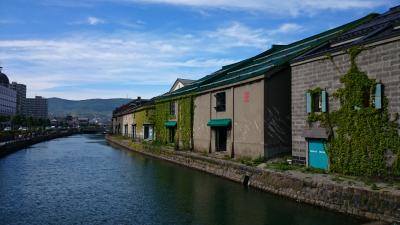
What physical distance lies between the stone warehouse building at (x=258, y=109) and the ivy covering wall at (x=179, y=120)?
19.4ft

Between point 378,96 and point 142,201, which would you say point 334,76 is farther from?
point 142,201

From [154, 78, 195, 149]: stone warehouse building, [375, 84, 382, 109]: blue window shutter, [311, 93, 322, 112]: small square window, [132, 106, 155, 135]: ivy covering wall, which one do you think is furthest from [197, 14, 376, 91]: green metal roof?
[132, 106, 155, 135]: ivy covering wall

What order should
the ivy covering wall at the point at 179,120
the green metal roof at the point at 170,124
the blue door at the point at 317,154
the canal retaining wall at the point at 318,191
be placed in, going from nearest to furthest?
the canal retaining wall at the point at 318,191, the blue door at the point at 317,154, the ivy covering wall at the point at 179,120, the green metal roof at the point at 170,124

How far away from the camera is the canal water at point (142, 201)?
1631cm

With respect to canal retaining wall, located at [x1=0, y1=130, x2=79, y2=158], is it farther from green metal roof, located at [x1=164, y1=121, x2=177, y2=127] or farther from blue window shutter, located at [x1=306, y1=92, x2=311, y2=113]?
blue window shutter, located at [x1=306, y1=92, x2=311, y2=113]

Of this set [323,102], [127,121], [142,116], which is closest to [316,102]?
[323,102]

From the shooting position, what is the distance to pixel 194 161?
32.1 meters

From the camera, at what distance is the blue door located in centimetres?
2137

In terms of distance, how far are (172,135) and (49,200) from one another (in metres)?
26.6

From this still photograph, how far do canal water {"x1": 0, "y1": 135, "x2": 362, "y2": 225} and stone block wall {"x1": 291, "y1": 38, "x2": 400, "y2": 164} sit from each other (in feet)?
16.6

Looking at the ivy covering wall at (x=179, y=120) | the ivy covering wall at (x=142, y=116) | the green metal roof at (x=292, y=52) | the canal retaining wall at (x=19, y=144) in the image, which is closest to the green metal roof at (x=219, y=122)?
the green metal roof at (x=292, y=52)

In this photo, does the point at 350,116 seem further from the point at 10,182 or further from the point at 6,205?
the point at 10,182

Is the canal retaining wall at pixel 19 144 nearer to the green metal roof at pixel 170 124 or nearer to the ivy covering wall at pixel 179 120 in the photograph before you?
the ivy covering wall at pixel 179 120

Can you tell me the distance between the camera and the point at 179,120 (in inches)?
1670
